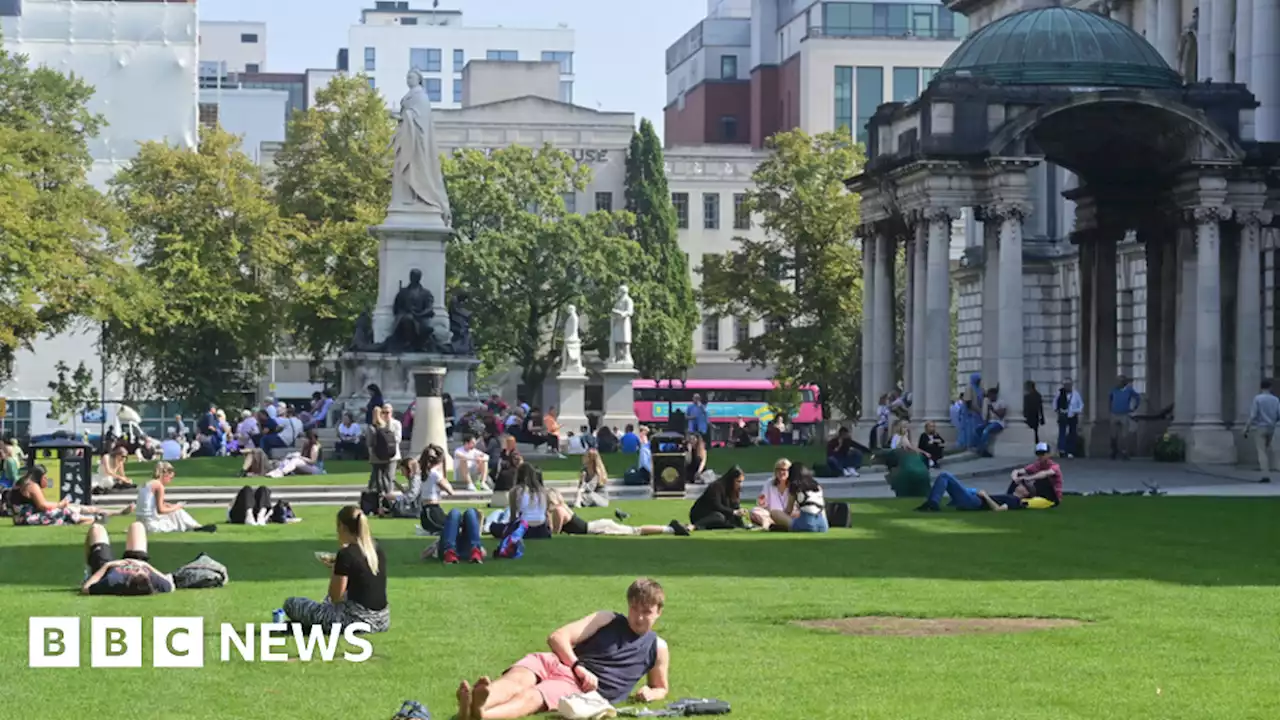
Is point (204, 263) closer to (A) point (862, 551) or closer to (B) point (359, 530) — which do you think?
(A) point (862, 551)

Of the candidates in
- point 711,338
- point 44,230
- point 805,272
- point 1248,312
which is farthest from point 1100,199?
point 711,338

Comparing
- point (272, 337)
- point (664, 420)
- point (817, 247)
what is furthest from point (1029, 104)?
point (664, 420)

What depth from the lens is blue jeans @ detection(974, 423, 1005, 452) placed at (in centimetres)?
4816

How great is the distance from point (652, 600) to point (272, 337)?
67.8 m

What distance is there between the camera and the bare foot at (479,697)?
558 inches

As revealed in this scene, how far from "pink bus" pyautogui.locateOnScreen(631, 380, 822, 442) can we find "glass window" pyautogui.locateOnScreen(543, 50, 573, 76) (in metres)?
48.7

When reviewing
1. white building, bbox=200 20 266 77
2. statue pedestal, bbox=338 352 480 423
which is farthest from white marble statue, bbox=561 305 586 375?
white building, bbox=200 20 266 77

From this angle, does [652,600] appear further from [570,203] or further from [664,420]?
[570,203]

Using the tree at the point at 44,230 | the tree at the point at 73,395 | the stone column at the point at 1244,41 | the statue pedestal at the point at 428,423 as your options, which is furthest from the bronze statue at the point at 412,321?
the tree at the point at 73,395

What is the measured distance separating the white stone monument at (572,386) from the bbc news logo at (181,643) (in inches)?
2466

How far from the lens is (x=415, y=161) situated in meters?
60.1

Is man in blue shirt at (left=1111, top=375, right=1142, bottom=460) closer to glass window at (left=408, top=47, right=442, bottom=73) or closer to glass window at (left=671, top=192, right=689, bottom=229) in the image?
glass window at (left=671, top=192, right=689, bottom=229)

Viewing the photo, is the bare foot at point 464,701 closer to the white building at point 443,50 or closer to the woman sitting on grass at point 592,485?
the woman sitting on grass at point 592,485

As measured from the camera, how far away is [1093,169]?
172 feet
